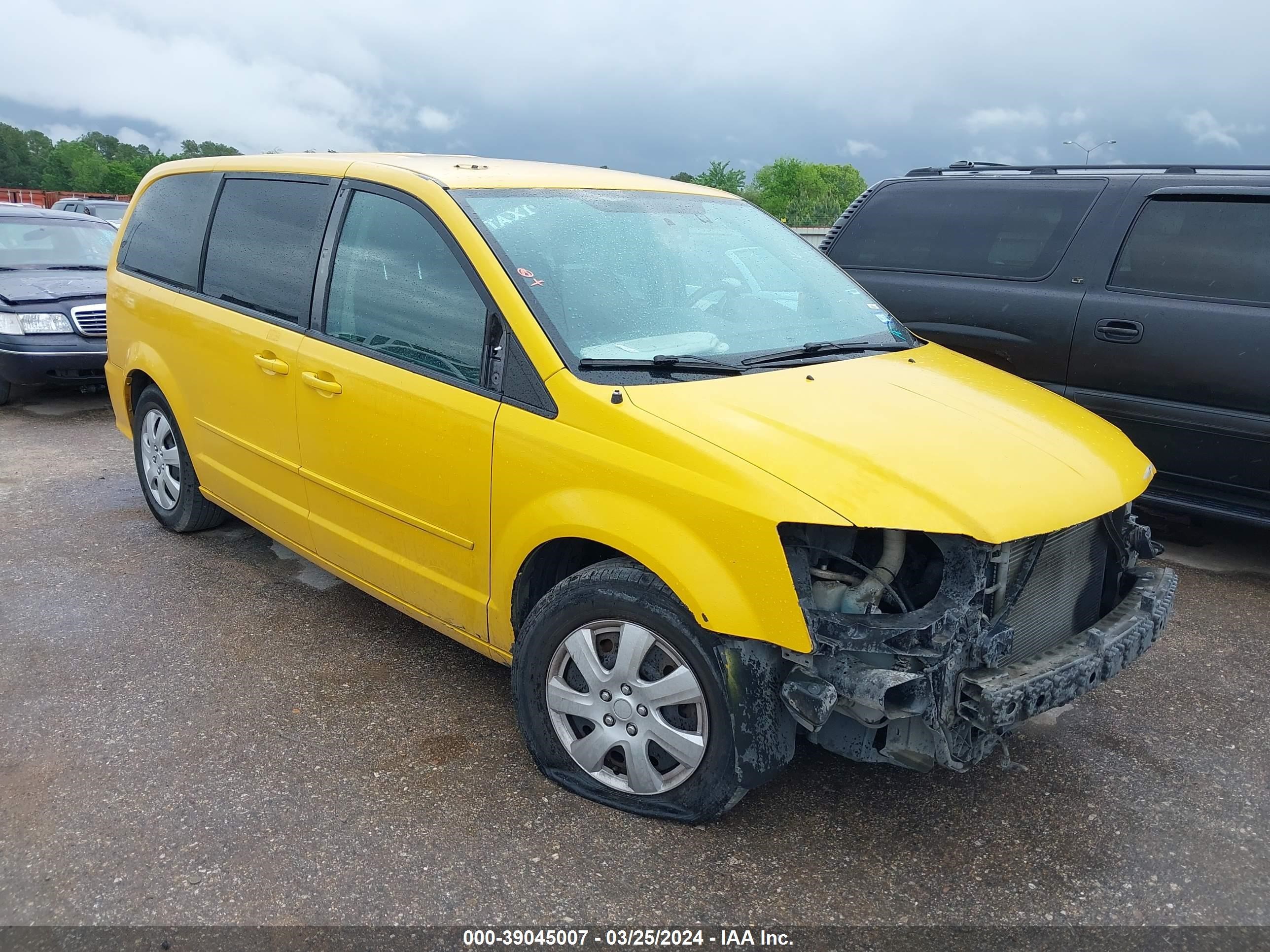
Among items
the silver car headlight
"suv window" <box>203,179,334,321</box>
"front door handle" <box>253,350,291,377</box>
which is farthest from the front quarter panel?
the silver car headlight

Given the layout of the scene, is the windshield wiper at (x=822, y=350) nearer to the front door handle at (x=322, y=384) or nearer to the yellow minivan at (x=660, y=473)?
the yellow minivan at (x=660, y=473)

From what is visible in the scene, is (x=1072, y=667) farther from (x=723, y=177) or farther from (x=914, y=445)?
(x=723, y=177)

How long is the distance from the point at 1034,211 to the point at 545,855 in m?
4.12

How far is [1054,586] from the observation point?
2.79 metres

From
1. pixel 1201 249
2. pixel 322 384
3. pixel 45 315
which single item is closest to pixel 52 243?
pixel 45 315

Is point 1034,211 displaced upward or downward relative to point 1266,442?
upward

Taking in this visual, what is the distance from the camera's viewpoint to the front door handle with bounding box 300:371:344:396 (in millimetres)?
3396

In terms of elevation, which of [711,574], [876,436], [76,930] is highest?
[876,436]

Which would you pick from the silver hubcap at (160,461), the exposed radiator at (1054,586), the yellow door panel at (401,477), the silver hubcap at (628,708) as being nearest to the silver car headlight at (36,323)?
the silver hubcap at (160,461)

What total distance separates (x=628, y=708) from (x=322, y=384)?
1.60 meters

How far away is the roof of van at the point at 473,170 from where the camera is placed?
11.2 feet

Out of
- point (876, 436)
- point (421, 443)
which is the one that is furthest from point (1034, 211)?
point (421, 443)

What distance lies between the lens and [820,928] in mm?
2436

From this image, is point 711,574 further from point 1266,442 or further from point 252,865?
point 1266,442
